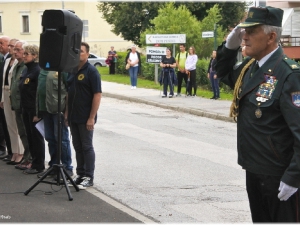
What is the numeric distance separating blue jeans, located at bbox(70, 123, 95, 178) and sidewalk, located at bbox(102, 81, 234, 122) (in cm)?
928

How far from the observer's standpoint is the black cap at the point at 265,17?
4371 mm

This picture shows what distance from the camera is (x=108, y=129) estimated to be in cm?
1574

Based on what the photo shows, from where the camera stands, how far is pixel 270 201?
14.6ft

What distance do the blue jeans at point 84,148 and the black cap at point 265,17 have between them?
182 inches

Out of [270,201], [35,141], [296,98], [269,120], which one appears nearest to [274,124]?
[269,120]

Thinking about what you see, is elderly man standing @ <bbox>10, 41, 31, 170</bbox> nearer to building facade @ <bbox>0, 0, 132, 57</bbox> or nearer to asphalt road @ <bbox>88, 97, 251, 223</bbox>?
asphalt road @ <bbox>88, 97, 251, 223</bbox>

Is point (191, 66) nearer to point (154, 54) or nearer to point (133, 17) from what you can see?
point (154, 54)

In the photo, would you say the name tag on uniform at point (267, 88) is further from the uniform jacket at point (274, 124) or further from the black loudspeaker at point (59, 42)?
the black loudspeaker at point (59, 42)

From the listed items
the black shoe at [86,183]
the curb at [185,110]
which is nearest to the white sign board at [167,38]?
the curb at [185,110]

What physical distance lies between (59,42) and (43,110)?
50.3 inches

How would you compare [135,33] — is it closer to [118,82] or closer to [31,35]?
[118,82]

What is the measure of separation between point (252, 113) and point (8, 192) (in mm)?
4876

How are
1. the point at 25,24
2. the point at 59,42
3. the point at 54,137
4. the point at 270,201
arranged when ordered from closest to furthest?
the point at 270,201 → the point at 59,42 → the point at 54,137 → the point at 25,24

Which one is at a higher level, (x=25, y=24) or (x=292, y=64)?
(x=292, y=64)
